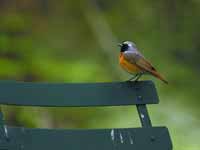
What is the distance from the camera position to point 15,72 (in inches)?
320

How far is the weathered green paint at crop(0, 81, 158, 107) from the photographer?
15.4 ft

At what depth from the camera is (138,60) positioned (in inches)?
225

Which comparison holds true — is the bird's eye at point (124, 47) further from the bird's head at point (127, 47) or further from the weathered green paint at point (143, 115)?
the weathered green paint at point (143, 115)

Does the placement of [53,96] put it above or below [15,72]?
below

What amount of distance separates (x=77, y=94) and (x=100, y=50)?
15.4ft

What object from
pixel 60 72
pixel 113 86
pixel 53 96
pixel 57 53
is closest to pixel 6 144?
pixel 53 96

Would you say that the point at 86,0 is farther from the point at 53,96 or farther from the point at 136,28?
the point at 53,96

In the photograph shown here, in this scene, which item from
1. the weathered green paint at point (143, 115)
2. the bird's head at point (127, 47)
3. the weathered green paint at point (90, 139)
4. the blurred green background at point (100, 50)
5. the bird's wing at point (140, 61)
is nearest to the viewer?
the weathered green paint at point (90, 139)

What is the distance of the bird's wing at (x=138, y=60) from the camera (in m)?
5.67

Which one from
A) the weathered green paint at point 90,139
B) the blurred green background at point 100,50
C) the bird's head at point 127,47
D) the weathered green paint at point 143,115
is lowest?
the weathered green paint at point 90,139

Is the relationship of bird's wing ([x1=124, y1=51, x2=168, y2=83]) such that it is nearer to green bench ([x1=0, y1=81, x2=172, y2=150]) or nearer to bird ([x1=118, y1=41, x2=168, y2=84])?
bird ([x1=118, y1=41, x2=168, y2=84])

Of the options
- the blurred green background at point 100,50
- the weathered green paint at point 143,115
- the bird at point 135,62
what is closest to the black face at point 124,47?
the bird at point 135,62

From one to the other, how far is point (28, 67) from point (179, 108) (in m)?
1.34

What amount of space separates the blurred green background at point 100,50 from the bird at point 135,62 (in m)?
1.74
